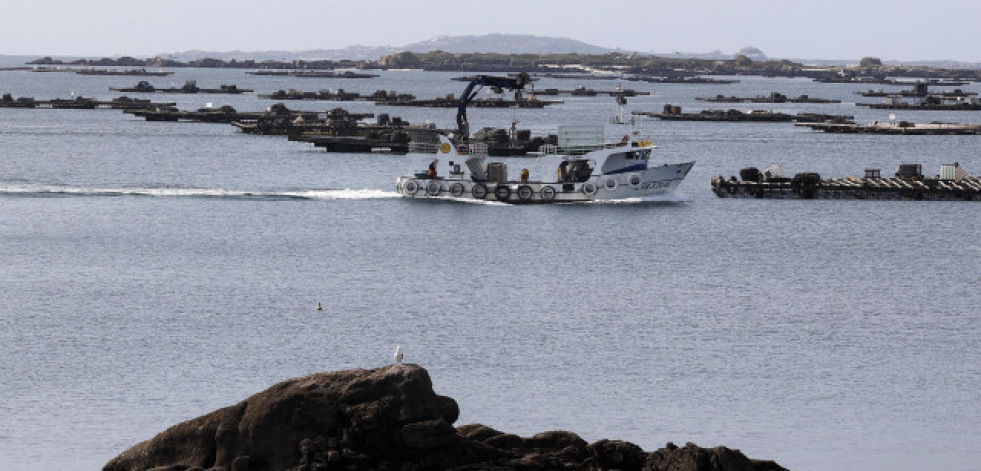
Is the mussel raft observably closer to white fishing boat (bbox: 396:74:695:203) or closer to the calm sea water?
the calm sea water

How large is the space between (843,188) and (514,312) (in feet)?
122

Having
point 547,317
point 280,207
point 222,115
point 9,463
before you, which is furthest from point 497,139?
point 9,463

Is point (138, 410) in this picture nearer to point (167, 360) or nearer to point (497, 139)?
point (167, 360)

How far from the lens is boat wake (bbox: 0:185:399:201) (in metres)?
74.4

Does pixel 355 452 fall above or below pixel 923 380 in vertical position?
above

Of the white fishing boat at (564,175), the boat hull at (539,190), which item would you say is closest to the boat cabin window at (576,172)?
the white fishing boat at (564,175)

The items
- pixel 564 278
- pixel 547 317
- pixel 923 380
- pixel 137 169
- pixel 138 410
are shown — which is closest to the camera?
pixel 138 410

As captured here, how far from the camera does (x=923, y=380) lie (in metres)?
34.6

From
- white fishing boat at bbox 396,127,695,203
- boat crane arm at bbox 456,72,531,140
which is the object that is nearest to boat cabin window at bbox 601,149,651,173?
white fishing boat at bbox 396,127,695,203

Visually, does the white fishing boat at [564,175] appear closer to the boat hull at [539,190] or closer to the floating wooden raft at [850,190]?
the boat hull at [539,190]

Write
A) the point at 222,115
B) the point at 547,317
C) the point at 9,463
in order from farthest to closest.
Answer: the point at 222,115 < the point at 547,317 < the point at 9,463

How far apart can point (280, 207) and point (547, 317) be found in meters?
31.1

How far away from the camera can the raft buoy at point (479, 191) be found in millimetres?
69000

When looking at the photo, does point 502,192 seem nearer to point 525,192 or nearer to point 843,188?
point 525,192
